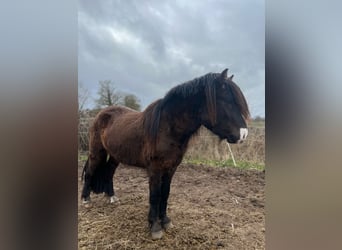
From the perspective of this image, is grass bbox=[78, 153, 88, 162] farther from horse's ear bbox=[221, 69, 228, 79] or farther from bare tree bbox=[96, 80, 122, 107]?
horse's ear bbox=[221, 69, 228, 79]

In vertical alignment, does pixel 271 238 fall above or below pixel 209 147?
below

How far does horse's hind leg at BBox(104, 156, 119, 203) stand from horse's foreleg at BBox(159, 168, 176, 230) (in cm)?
31

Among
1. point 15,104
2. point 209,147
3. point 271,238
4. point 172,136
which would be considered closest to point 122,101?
point 172,136

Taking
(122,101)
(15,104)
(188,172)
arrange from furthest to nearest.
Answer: (188,172) < (122,101) < (15,104)

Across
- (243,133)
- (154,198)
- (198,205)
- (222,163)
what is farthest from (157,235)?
(243,133)

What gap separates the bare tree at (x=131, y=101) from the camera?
1212 millimetres

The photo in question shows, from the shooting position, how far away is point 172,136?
4.04 feet

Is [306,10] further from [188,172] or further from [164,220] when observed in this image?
[164,220]

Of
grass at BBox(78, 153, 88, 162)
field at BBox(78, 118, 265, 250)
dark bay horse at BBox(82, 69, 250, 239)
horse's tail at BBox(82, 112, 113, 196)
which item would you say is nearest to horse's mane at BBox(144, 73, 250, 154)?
dark bay horse at BBox(82, 69, 250, 239)

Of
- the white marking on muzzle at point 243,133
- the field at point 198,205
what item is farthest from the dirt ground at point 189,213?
the white marking on muzzle at point 243,133

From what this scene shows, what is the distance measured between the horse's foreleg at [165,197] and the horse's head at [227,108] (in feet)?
1.16

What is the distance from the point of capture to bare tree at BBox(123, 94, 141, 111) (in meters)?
1.21

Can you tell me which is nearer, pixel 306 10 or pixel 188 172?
pixel 306 10

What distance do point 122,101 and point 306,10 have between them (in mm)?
884
